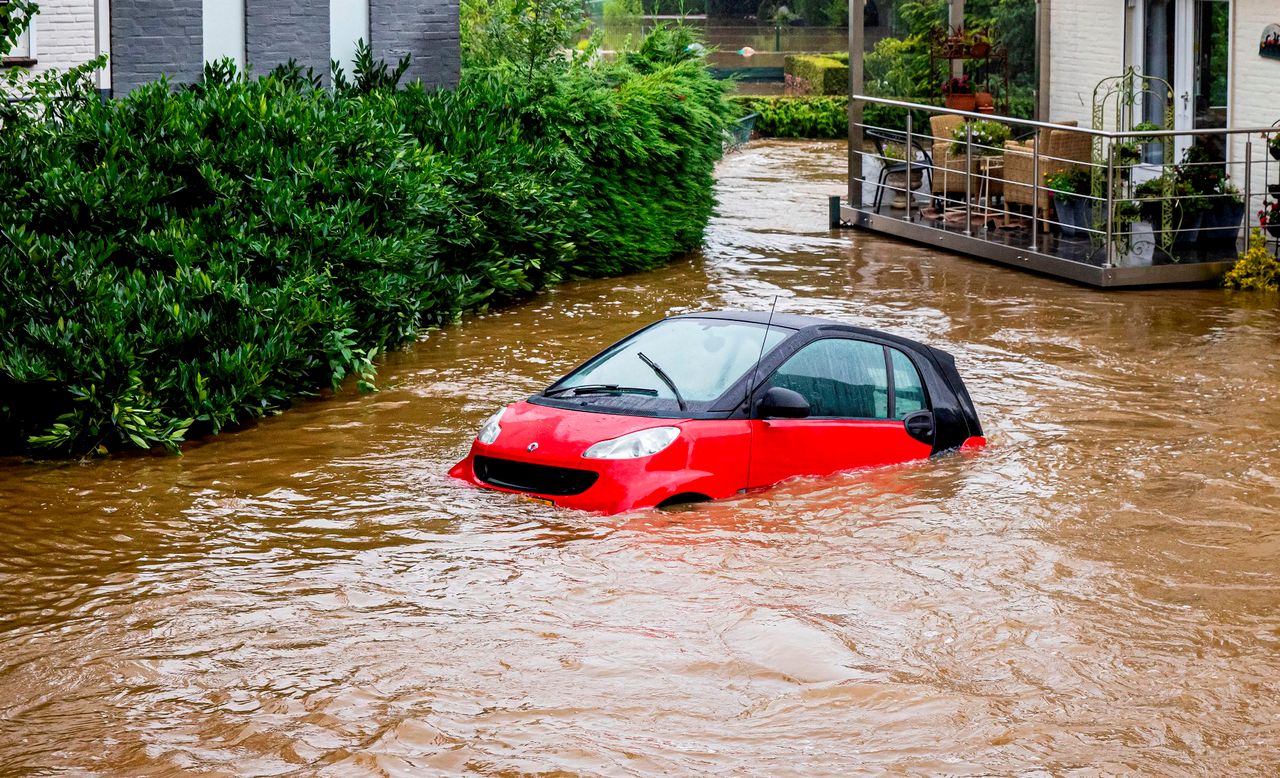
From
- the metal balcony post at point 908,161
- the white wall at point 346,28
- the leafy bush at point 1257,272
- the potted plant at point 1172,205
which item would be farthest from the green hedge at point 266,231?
the leafy bush at point 1257,272

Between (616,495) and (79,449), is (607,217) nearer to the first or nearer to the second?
(79,449)

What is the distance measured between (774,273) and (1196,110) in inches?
226

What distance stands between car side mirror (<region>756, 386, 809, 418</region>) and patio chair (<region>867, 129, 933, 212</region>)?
1259 centimetres

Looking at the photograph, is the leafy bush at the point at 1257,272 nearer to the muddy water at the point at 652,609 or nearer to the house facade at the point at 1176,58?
the house facade at the point at 1176,58

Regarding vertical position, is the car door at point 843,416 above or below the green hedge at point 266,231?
below

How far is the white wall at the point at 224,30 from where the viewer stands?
17.0m

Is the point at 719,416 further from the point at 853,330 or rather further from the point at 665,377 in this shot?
the point at 853,330

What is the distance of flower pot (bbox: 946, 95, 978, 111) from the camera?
22.2 m

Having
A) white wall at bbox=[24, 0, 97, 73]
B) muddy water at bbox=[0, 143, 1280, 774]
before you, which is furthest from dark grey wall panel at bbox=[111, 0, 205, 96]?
muddy water at bbox=[0, 143, 1280, 774]

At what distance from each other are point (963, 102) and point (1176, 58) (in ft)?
11.2

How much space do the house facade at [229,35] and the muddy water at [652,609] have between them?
6323 millimetres

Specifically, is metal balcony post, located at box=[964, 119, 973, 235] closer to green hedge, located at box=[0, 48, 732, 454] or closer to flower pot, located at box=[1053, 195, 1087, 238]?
flower pot, located at box=[1053, 195, 1087, 238]

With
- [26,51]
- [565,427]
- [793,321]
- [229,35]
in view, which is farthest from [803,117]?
[565,427]

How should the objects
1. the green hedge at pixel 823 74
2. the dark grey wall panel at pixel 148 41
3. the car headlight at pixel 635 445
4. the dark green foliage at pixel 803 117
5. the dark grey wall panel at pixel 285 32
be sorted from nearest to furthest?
the car headlight at pixel 635 445 < the dark grey wall panel at pixel 148 41 < the dark grey wall panel at pixel 285 32 < the dark green foliage at pixel 803 117 < the green hedge at pixel 823 74
